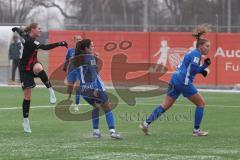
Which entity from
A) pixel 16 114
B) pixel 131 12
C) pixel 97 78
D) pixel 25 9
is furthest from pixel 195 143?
pixel 131 12

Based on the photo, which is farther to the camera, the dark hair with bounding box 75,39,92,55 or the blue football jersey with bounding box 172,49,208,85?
the blue football jersey with bounding box 172,49,208,85

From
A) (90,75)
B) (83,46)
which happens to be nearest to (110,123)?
(90,75)

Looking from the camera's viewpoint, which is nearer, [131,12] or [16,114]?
[16,114]

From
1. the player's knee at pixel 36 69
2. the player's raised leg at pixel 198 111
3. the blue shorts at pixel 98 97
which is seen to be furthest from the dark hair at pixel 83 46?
the player's raised leg at pixel 198 111

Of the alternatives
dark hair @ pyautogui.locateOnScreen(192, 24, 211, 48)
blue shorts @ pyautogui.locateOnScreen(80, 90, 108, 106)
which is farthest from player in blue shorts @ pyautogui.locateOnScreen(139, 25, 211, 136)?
blue shorts @ pyautogui.locateOnScreen(80, 90, 108, 106)

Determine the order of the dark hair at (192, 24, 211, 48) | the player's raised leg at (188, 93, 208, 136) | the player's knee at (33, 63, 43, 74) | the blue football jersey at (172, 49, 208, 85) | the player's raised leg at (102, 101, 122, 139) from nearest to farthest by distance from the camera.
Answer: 1. the player's raised leg at (102, 101, 122, 139)
2. the blue football jersey at (172, 49, 208, 85)
3. the dark hair at (192, 24, 211, 48)
4. the player's raised leg at (188, 93, 208, 136)
5. the player's knee at (33, 63, 43, 74)

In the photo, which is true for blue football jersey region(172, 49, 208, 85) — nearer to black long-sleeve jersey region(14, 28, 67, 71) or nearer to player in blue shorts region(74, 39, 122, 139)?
player in blue shorts region(74, 39, 122, 139)

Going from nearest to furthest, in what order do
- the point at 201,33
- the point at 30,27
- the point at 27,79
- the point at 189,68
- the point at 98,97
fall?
the point at 98,97, the point at 189,68, the point at 201,33, the point at 30,27, the point at 27,79

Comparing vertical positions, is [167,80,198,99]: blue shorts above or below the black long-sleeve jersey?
below

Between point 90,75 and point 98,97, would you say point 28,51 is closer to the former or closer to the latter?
point 90,75

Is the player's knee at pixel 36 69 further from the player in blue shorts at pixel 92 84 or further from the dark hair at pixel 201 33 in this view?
the dark hair at pixel 201 33

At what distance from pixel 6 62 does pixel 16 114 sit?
51.2 feet

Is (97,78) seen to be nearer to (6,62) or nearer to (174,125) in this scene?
(174,125)

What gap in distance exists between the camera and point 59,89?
25453 millimetres
